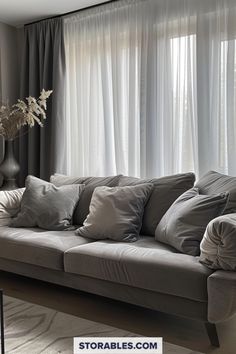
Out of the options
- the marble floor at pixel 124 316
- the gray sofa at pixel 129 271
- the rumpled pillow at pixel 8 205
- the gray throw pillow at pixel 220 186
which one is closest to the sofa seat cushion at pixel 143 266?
the gray sofa at pixel 129 271

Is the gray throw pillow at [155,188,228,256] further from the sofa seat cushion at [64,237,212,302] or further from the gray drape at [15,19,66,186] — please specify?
the gray drape at [15,19,66,186]

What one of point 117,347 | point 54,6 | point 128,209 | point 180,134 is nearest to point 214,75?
point 180,134

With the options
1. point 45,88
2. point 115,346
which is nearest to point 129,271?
point 115,346

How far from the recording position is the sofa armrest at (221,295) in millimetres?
2022

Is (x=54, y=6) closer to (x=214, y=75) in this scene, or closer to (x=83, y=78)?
(x=83, y=78)

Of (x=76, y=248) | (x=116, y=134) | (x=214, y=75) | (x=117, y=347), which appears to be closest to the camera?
(x=117, y=347)

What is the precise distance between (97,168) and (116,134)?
418 millimetres

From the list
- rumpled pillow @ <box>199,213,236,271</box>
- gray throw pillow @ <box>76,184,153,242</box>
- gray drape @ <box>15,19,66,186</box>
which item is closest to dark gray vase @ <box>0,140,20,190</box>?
gray drape @ <box>15,19,66,186</box>

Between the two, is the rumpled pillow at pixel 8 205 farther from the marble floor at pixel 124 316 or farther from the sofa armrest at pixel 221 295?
the sofa armrest at pixel 221 295

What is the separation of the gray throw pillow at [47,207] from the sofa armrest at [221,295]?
1.51 meters

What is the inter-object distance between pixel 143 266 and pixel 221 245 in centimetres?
50

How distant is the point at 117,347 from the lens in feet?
4.72

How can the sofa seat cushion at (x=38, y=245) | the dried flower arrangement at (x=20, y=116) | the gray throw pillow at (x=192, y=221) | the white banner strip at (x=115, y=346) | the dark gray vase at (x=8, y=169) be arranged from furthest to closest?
1. the dark gray vase at (x=8, y=169)
2. the dried flower arrangement at (x=20, y=116)
3. the sofa seat cushion at (x=38, y=245)
4. the gray throw pillow at (x=192, y=221)
5. the white banner strip at (x=115, y=346)

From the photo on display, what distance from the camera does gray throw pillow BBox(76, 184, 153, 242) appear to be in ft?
9.40
